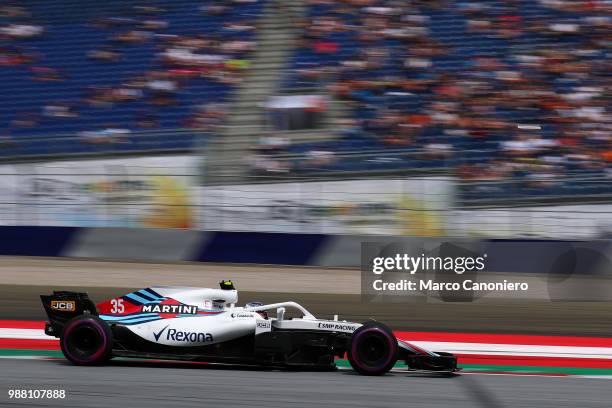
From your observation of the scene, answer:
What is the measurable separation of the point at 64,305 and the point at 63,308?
0.9 inches

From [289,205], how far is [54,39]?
622cm

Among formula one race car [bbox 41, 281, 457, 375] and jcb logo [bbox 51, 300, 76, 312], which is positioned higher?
jcb logo [bbox 51, 300, 76, 312]

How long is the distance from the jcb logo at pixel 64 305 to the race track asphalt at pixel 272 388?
434 millimetres

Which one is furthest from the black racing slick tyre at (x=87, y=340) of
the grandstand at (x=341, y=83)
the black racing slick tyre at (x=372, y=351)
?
the grandstand at (x=341, y=83)

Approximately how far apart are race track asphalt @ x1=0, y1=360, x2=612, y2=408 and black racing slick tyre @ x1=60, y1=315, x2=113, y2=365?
0.08 metres

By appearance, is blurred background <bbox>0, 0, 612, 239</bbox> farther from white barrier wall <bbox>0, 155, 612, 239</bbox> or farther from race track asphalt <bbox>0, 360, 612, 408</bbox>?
race track asphalt <bbox>0, 360, 612, 408</bbox>

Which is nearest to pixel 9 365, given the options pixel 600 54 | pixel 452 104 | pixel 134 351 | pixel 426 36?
pixel 134 351

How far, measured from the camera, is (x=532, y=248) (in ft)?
40.5

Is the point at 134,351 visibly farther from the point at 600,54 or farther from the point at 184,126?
the point at 600,54

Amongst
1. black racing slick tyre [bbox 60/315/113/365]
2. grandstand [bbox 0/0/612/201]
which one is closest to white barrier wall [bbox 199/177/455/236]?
grandstand [bbox 0/0/612/201]

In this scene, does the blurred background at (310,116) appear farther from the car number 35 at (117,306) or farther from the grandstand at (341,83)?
the car number 35 at (117,306)

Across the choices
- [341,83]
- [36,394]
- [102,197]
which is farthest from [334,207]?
[36,394]

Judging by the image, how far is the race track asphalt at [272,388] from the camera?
5.91 m

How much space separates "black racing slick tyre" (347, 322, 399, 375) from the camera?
22.5ft
